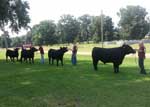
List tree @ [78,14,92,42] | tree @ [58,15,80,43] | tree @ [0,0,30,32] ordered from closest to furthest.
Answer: tree @ [0,0,30,32] → tree @ [58,15,80,43] → tree @ [78,14,92,42]

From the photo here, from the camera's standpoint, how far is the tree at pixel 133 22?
421 ft

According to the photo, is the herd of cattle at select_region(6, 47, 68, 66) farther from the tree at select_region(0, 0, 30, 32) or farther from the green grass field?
the green grass field

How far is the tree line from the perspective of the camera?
5022 inches

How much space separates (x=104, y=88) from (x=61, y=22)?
135 m

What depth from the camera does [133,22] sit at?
13088 cm

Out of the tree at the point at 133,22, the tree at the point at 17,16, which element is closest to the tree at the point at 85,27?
the tree at the point at 133,22

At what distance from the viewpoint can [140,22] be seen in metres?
131

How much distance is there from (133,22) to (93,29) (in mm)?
16379

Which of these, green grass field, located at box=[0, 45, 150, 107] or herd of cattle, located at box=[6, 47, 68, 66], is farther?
herd of cattle, located at box=[6, 47, 68, 66]

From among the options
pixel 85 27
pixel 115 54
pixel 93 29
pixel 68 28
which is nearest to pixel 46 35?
pixel 68 28

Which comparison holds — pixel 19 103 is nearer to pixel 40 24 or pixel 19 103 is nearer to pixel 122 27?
pixel 122 27

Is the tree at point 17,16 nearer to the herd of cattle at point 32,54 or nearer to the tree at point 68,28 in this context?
the herd of cattle at point 32,54

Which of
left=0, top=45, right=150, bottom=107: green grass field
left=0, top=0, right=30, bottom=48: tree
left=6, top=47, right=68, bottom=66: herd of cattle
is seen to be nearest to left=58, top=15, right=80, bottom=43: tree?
left=0, top=0, right=30, bottom=48: tree

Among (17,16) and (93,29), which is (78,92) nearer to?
(17,16)
